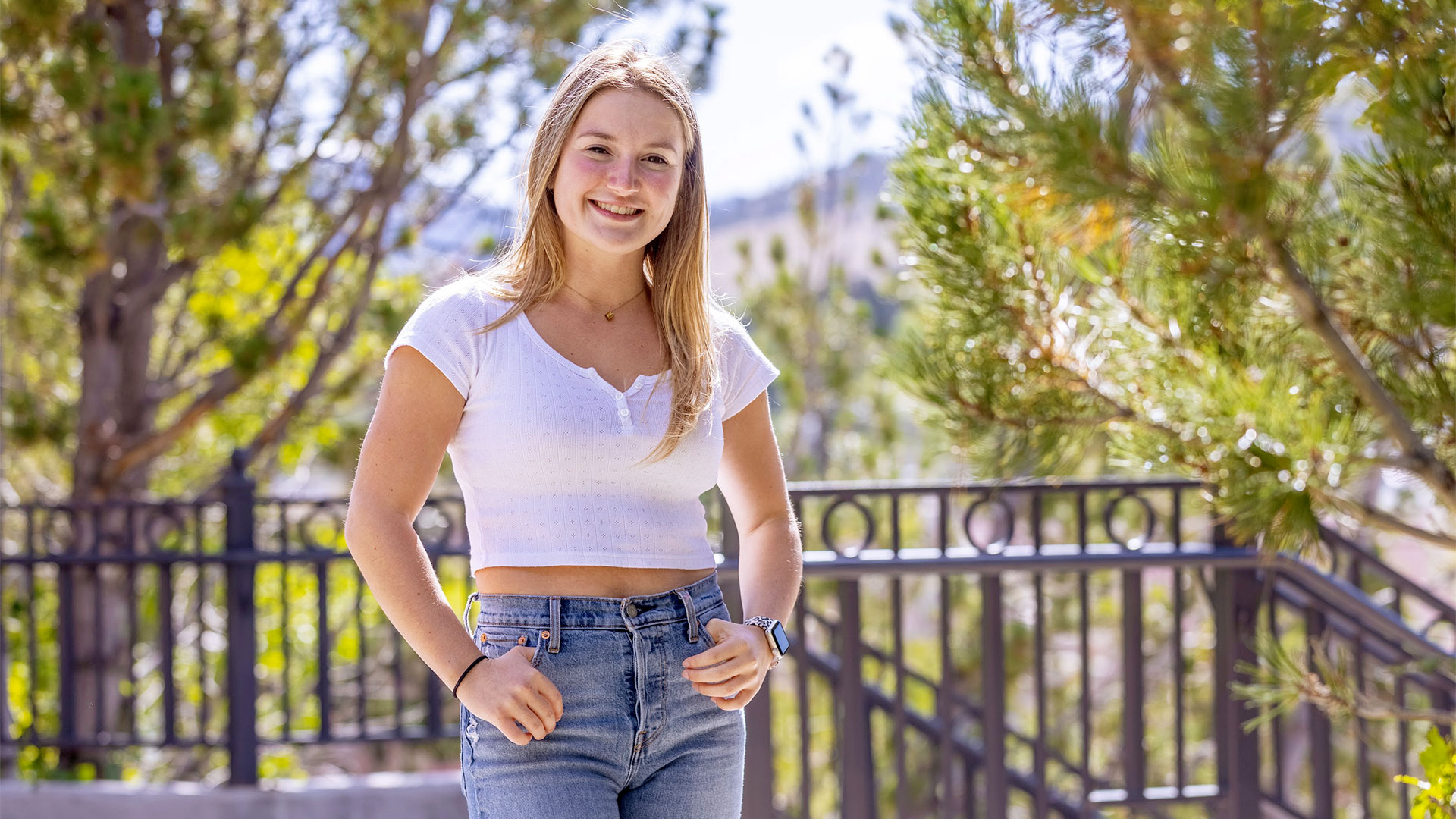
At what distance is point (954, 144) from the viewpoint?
206 cm

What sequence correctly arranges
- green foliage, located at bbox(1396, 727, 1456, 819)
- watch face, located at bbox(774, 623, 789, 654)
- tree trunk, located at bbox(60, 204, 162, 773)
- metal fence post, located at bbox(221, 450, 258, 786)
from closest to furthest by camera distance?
watch face, located at bbox(774, 623, 789, 654), green foliage, located at bbox(1396, 727, 1456, 819), metal fence post, located at bbox(221, 450, 258, 786), tree trunk, located at bbox(60, 204, 162, 773)

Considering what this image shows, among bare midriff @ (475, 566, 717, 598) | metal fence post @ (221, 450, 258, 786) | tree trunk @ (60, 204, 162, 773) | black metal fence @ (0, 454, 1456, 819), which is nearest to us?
bare midriff @ (475, 566, 717, 598)

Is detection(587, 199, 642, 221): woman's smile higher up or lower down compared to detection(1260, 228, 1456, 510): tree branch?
higher up

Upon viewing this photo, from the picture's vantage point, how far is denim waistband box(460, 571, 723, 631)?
137 cm

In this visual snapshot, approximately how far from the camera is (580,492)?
140 centimetres

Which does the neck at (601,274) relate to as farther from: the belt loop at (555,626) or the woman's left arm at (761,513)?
the belt loop at (555,626)

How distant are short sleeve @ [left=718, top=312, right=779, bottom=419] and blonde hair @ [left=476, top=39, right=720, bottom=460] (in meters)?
0.06

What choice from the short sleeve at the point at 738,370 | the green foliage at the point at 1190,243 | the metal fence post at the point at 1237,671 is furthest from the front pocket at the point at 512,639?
the metal fence post at the point at 1237,671

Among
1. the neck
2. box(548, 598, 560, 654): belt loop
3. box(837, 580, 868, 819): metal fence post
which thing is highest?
the neck

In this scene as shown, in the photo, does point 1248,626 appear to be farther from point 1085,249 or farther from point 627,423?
point 627,423

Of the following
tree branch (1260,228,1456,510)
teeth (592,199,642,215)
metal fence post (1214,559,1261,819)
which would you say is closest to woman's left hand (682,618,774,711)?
teeth (592,199,642,215)

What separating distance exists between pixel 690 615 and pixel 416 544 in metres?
0.35

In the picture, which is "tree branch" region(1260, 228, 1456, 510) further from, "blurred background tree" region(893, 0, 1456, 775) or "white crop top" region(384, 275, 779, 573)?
"white crop top" region(384, 275, 779, 573)

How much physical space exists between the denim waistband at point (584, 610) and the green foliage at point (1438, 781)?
123 cm
